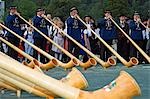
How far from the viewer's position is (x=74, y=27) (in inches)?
573

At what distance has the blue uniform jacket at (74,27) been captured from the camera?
1437cm

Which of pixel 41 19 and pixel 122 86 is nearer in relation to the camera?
pixel 122 86

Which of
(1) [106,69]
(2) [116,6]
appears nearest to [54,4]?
(2) [116,6]

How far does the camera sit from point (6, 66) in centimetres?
339

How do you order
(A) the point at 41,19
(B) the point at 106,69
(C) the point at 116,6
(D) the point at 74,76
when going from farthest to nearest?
1. (C) the point at 116,6
2. (A) the point at 41,19
3. (B) the point at 106,69
4. (D) the point at 74,76

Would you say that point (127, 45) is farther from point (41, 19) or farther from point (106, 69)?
point (106, 69)

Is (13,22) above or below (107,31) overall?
above

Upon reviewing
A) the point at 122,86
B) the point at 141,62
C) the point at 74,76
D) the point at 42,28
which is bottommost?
the point at 141,62

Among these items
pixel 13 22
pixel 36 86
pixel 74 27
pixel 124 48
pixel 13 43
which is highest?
pixel 36 86

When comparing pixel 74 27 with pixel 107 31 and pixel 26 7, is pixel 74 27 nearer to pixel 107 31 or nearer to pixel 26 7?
pixel 107 31

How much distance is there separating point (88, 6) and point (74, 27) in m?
33.4

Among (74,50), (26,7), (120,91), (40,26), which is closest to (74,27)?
(74,50)

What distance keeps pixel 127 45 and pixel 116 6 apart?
24.5m

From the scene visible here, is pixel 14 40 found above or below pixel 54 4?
above
